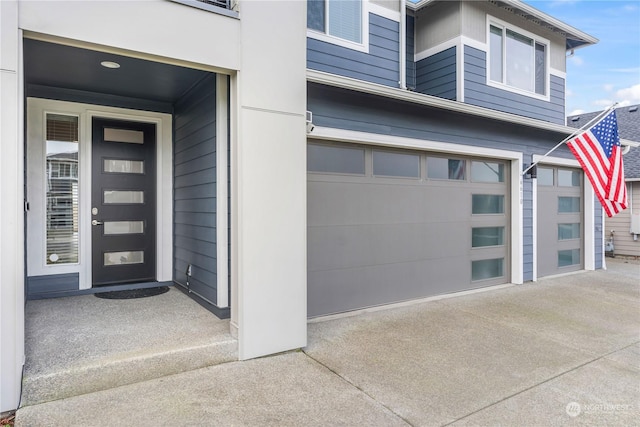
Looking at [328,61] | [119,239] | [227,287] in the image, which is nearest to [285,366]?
[227,287]

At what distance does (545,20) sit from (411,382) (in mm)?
6981

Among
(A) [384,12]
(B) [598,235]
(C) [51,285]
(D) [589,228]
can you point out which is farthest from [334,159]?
(B) [598,235]

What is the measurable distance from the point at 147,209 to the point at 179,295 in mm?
1248

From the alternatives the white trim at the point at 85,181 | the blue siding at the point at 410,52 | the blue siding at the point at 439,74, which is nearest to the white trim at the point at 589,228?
the blue siding at the point at 439,74

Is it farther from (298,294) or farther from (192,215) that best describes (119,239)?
(298,294)

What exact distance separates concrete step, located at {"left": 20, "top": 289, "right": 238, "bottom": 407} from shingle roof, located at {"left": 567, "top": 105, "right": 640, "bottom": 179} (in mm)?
10657

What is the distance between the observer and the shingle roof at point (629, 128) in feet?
31.9

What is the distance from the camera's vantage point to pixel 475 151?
564 cm

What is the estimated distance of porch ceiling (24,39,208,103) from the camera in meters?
3.31

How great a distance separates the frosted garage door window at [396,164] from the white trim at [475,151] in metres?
0.15

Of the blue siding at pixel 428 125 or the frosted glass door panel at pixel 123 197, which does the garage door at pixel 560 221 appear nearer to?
the blue siding at pixel 428 125

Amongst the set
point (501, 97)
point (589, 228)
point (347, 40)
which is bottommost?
point (589, 228)

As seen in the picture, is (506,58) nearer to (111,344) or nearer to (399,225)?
(399,225)

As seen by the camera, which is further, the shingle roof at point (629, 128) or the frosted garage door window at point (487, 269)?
the shingle roof at point (629, 128)
